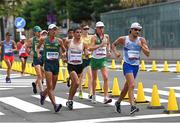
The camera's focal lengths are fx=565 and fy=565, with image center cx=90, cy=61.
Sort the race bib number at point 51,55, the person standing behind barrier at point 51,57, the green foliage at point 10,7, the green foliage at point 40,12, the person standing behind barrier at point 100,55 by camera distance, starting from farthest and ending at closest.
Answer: the green foliage at point 40,12, the green foliage at point 10,7, the person standing behind barrier at point 100,55, the race bib number at point 51,55, the person standing behind barrier at point 51,57

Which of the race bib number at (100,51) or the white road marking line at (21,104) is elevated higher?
the race bib number at (100,51)

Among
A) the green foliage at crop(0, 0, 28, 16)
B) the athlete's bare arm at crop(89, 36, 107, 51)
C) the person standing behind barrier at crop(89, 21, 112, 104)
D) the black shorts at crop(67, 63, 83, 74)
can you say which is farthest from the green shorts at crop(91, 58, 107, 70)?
the green foliage at crop(0, 0, 28, 16)

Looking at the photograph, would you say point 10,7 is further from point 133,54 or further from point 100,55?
point 133,54

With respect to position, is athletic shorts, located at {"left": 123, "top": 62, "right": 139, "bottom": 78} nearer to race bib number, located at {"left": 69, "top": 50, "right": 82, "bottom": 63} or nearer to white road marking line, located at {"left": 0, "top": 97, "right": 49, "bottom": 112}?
race bib number, located at {"left": 69, "top": 50, "right": 82, "bottom": 63}

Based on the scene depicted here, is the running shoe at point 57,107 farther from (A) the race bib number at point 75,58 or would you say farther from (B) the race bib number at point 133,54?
(B) the race bib number at point 133,54

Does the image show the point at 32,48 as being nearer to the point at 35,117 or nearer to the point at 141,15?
the point at 35,117

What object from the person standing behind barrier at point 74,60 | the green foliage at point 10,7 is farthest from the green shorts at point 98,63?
the green foliage at point 10,7

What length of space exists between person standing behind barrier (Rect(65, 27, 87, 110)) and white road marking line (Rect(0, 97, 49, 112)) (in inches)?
31.6

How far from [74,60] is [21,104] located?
2.08 meters

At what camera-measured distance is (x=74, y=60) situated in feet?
44.6

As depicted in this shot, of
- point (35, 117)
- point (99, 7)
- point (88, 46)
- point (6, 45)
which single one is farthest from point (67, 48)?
point (99, 7)

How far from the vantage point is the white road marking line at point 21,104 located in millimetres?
13488

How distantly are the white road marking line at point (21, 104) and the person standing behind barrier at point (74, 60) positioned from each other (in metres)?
0.80

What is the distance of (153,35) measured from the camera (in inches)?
1670
